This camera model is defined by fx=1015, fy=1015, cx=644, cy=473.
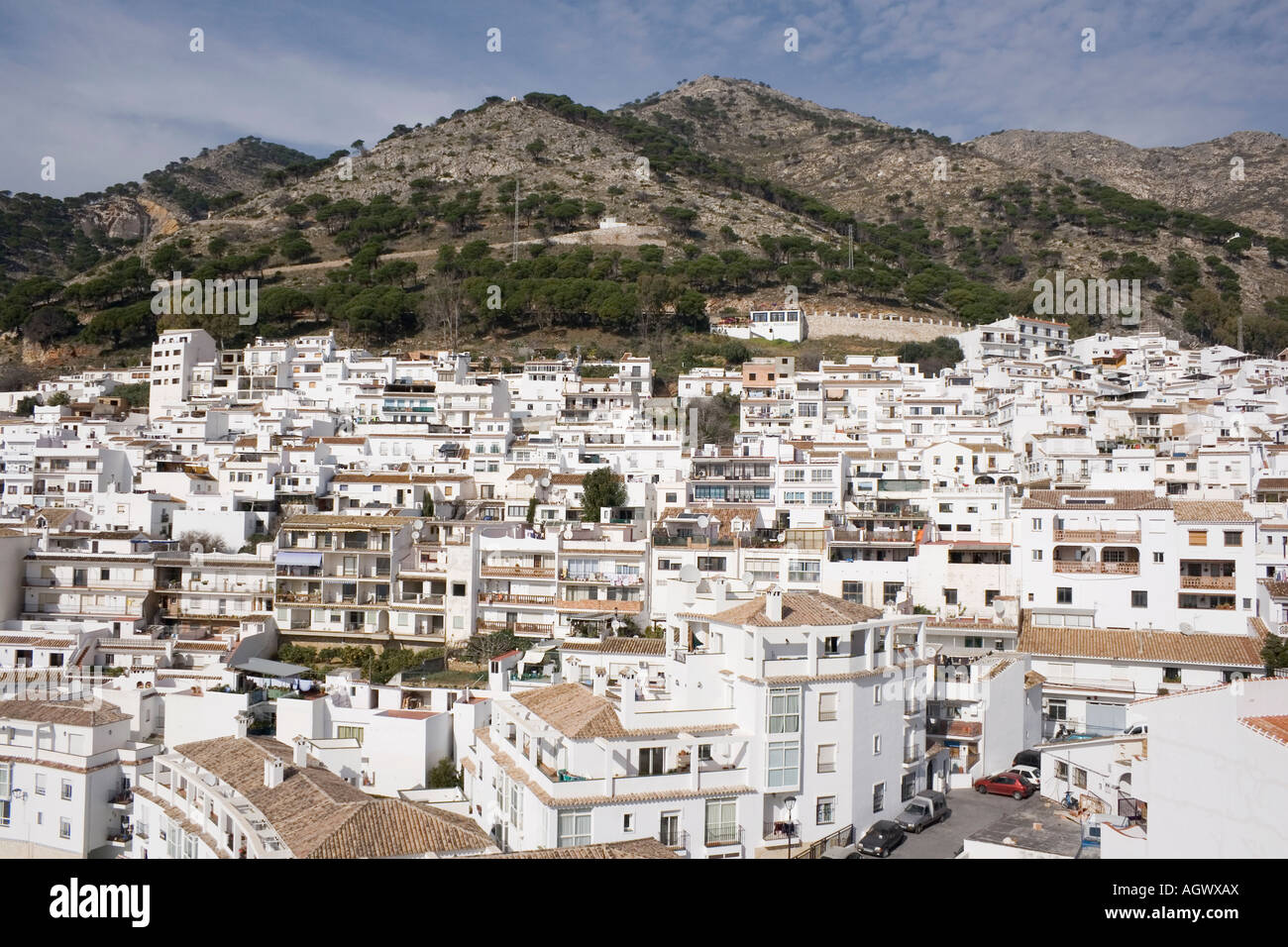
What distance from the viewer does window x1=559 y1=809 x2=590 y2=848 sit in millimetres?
13695

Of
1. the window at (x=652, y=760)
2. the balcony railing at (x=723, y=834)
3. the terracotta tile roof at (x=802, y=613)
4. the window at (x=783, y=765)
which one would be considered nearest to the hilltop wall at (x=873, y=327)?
the terracotta tile roof at (x=802, y=613)

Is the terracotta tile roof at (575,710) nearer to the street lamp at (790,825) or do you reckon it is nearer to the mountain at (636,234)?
the street lamp at (790,825)

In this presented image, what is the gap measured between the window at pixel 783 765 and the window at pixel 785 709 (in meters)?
0.25

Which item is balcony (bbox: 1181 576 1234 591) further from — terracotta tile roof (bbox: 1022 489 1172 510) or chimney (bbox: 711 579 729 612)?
chimney (bbox: 711 579 729 612)

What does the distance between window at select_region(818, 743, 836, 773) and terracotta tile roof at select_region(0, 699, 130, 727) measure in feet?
46.2

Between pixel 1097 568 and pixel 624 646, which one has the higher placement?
pixel 1097 568

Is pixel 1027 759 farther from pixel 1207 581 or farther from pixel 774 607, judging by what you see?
pixel 1207 581

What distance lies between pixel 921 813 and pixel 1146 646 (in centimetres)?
883

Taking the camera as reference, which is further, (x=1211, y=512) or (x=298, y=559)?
(x=298, y=559)

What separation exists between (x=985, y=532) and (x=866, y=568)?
4.81m

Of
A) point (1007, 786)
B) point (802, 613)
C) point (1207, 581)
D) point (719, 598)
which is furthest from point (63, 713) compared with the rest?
point (1207, 581)

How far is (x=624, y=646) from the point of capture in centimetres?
2297

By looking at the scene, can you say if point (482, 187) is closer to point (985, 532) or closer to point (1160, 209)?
point (1160, 209)

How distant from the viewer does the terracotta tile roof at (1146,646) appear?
21.7 metres
